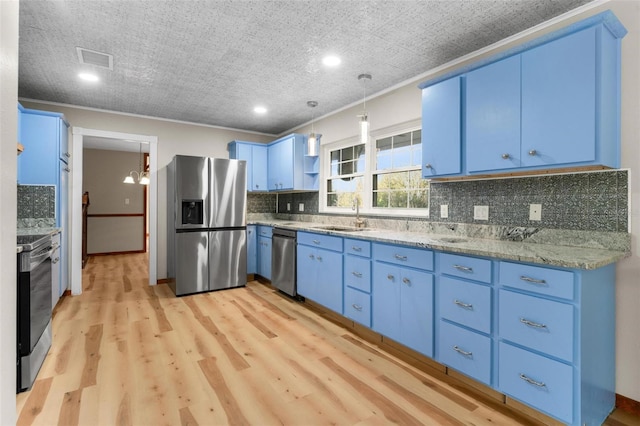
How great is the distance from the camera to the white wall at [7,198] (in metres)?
0.78

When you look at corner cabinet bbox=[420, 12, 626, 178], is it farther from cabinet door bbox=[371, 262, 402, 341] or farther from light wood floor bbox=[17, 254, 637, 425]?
light wood floor bbox=[17, 254, 637, 425]

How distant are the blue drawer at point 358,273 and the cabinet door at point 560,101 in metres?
1.42

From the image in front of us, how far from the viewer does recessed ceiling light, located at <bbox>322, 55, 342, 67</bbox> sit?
2735mm

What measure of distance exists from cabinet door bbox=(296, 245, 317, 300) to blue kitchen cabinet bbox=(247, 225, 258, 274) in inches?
48.0

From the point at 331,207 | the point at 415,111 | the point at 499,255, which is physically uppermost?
the point at 415,111

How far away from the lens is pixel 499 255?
6.03 ft

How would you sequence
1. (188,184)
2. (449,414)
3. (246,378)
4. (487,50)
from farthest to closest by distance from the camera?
(188,184) < (487,50) < (246,378) < (449,414)

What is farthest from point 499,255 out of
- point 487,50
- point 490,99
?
point 487,50

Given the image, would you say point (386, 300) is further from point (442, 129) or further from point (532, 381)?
point (442, 129)

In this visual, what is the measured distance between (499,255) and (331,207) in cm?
279

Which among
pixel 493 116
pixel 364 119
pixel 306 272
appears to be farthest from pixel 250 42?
pixel 306 272

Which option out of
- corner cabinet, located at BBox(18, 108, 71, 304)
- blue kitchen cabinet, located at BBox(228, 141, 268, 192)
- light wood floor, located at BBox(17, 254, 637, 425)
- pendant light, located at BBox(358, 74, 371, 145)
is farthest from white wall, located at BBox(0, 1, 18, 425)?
blue kitchen cabinet, located at BBox(228, 141, 268, 192)

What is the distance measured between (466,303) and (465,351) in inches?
11.9

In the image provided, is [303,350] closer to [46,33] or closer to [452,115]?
[452,115]
